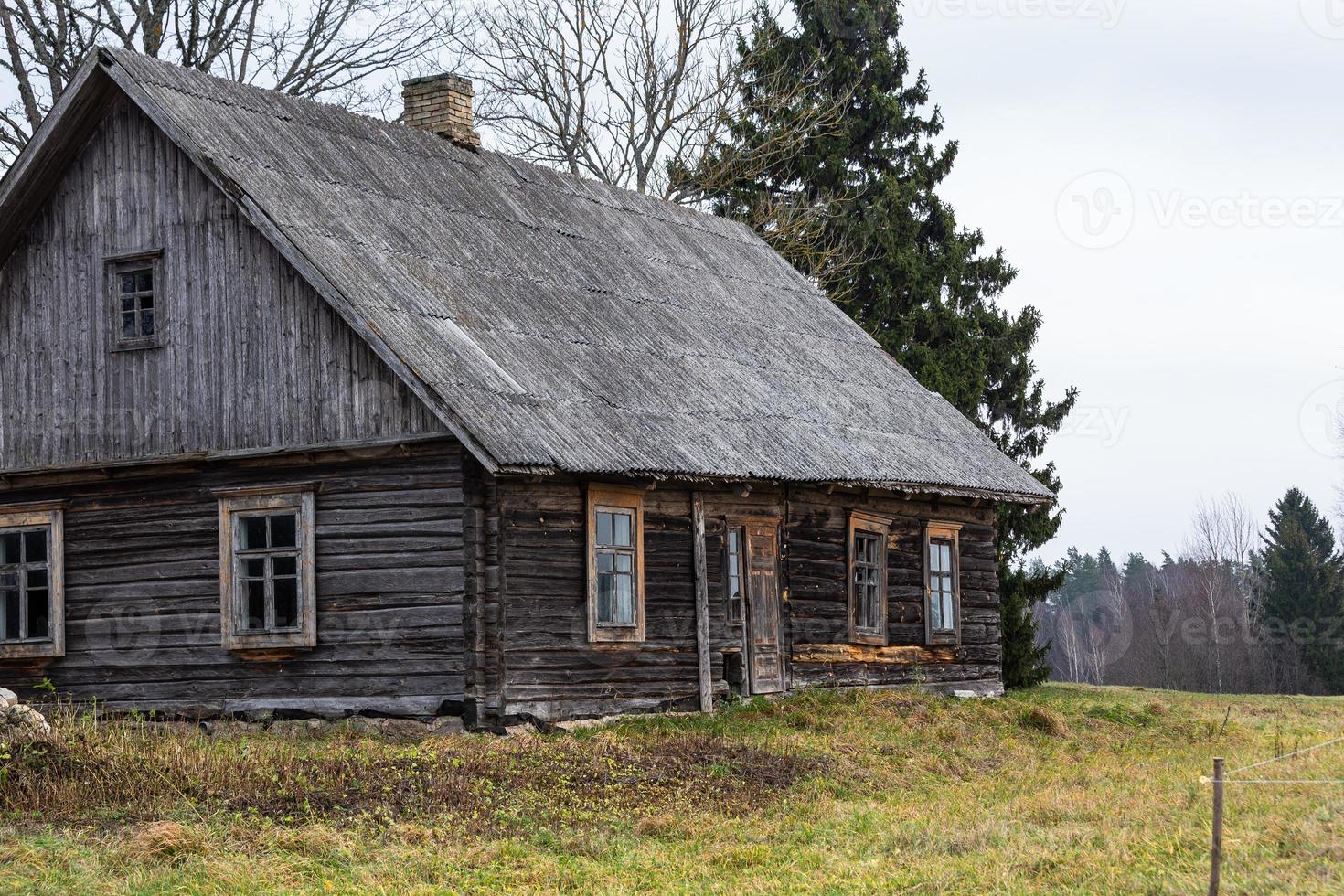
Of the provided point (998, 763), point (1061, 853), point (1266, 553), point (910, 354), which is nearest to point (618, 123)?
point (910, 354)

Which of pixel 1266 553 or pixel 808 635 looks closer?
pixel 808 635

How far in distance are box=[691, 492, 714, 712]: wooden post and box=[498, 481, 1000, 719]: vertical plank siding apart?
0.06m

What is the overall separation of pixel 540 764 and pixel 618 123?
21456 millimetres

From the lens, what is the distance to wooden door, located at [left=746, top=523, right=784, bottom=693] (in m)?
19.4

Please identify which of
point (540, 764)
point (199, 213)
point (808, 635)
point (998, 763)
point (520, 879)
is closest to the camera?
point (520, 879)

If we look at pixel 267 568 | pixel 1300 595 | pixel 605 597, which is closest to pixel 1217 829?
pixel 605 597

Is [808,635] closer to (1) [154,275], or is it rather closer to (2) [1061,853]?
(1) [154,275]

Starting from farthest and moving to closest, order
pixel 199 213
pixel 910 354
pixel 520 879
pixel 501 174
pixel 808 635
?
pixel 910 354, pixel 501 174, pixel 808 635, pixel 199 213, pixel 520 879

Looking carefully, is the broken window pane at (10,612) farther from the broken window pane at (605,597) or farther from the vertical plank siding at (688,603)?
the broken window pane at (605,597)

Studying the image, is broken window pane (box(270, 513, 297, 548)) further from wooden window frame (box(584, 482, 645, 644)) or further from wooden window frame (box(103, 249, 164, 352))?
wooden window frame (box(584, 482, 645, 644))

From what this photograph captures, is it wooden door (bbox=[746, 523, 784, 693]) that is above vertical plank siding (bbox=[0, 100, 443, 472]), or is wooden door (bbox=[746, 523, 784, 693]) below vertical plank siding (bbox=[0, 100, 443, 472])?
below

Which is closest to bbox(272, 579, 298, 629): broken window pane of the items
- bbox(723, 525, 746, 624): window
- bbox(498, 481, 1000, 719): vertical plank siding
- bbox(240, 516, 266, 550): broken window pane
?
bbox(240, 516, 266, 550): broken window pane

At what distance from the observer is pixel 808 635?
20.5 metres

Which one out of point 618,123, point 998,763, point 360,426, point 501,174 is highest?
point 618,123
